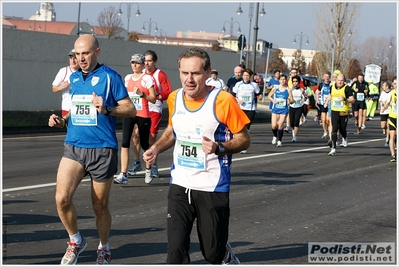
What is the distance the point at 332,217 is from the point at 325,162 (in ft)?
21.5

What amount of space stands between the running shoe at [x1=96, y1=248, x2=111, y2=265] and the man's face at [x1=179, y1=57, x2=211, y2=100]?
1878 mm

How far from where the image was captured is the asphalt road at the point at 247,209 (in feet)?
24.8

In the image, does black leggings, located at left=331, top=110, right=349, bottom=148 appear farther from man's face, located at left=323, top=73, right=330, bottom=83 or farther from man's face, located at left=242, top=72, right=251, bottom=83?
man's face, located at left=323, top=73, right=330, bottom=83

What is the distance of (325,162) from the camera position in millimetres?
16219

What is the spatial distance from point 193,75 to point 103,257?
6.70 ft

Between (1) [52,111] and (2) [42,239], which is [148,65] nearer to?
(2) [42,239]

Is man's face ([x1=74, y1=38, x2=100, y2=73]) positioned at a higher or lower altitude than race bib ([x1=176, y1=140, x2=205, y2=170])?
higher

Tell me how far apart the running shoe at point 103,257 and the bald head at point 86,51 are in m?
1.70

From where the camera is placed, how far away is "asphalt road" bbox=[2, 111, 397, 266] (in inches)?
297

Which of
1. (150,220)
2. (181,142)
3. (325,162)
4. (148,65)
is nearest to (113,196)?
(150,220)

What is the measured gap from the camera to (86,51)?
273 inches

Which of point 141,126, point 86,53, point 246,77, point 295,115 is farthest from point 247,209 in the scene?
point 295,115

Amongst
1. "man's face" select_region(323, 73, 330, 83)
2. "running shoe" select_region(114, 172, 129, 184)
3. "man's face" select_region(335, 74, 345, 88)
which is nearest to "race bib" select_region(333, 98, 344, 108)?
"man's face" select_region(335, 74, 345, 88)

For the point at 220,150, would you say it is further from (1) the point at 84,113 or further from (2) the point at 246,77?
(2) the point at 246,77
